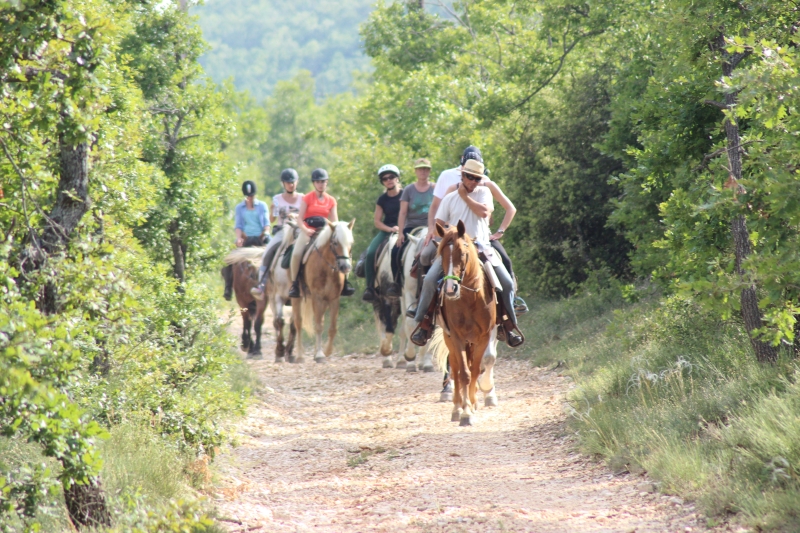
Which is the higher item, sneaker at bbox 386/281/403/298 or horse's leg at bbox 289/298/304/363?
sneaker at bbox 386/281/403/298

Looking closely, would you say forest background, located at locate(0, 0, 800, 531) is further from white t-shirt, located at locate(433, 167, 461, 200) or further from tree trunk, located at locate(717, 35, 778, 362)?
white t-shirt, located at locate(433, 167, 461, 200)

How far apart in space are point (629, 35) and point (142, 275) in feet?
37.5

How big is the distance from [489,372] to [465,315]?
1282 mm

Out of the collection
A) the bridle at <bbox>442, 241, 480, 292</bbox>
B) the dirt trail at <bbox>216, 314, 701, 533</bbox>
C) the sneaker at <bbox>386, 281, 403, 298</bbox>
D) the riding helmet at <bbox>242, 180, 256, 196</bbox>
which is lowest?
the dirt trail at <bbox>216, 314, 701, 533</bbox>

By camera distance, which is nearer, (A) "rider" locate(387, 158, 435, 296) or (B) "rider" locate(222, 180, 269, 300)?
(A) "rider" locate(387, 158, 435, 296)

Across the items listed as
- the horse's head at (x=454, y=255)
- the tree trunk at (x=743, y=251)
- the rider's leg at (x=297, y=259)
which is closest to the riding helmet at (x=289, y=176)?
the rider's leg at (x=297, y=259)

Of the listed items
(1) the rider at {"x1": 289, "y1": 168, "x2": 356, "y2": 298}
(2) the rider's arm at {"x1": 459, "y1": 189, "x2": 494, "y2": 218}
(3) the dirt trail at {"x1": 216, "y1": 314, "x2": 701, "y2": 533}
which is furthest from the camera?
(1) the rider at {"x1": 289, "y1": 168, "x2": 356, "y2": 298}

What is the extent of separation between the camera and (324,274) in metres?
15.2

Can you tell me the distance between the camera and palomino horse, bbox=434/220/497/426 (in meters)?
8.62

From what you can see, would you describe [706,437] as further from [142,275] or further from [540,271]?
[540,271]

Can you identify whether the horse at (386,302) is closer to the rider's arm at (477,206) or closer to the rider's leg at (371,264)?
the rider's leg at (371,264)

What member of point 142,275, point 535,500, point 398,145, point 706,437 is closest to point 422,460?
point 535,500

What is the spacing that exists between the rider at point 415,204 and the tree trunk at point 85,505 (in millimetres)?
8500

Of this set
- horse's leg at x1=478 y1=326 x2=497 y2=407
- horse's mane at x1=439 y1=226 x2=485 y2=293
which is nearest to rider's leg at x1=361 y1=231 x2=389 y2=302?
horse's leg at x1=478 y1=326 x2=497 y2=407
